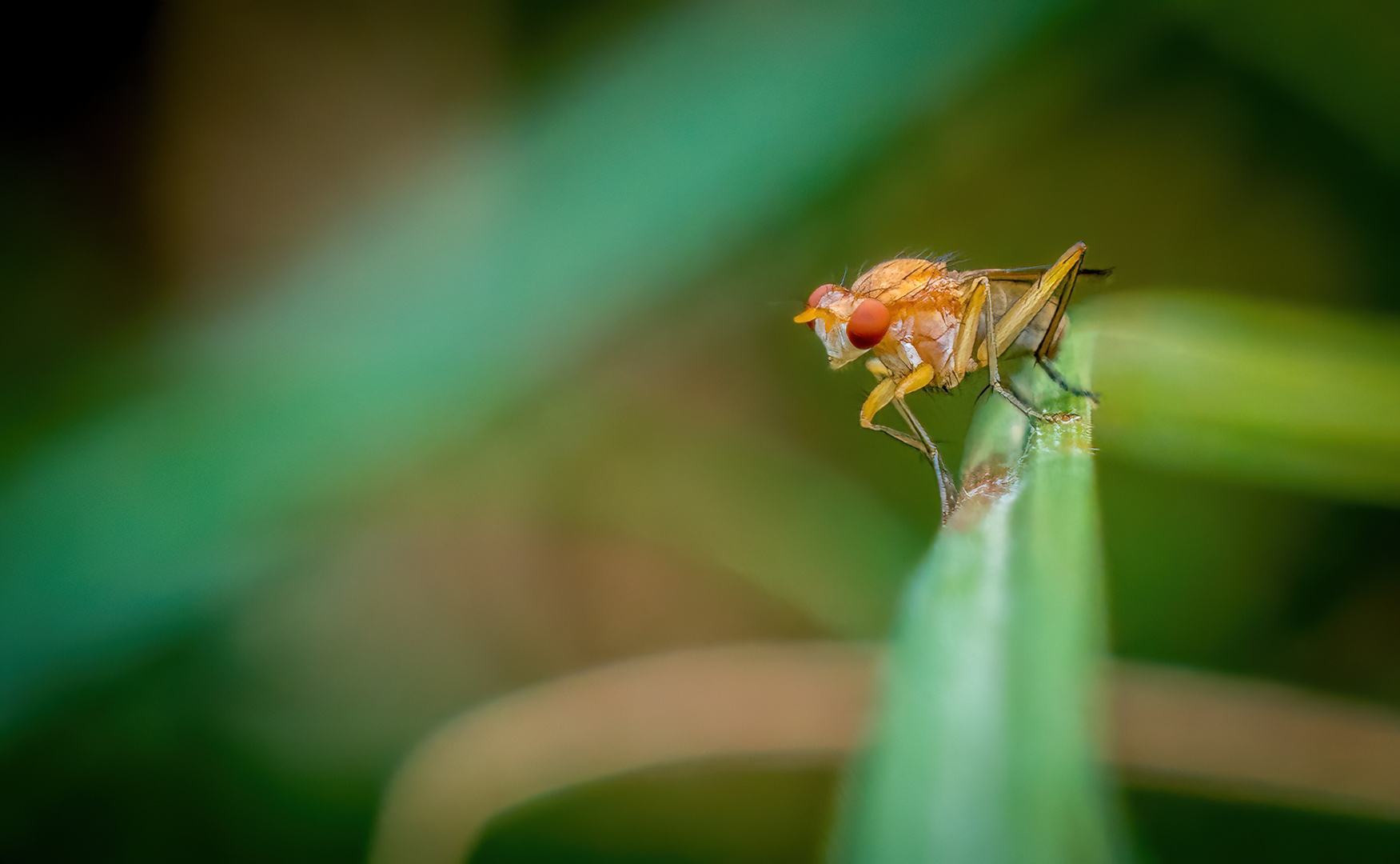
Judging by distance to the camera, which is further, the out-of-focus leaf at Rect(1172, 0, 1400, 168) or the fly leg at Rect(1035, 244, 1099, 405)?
the out-of-focus leaf at Rect(1172, 0, 1400, 168)

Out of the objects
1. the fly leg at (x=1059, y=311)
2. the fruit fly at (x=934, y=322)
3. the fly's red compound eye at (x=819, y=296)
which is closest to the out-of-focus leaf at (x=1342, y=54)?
the fruit fly at (x=934, y=322)

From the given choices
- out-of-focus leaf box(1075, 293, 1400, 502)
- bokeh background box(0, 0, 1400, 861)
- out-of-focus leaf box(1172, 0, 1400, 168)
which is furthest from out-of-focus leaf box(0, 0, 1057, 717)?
out-of-focus leaf box(1075, 293, 1400, 502)

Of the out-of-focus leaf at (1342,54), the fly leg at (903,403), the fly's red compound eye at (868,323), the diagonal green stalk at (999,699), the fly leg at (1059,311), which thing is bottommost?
the diagonal green stalk at (999,699)

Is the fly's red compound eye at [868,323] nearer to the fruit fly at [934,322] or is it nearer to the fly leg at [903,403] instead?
the fruit fly at [934,322]

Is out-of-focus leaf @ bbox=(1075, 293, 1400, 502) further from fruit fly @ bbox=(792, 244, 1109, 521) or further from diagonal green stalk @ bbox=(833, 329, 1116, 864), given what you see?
diagonal green stalk @ bbox=(833, 329, 1116, 864)

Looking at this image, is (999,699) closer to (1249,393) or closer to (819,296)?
(1249,393)

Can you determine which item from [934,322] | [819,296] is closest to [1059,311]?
[934,322]
